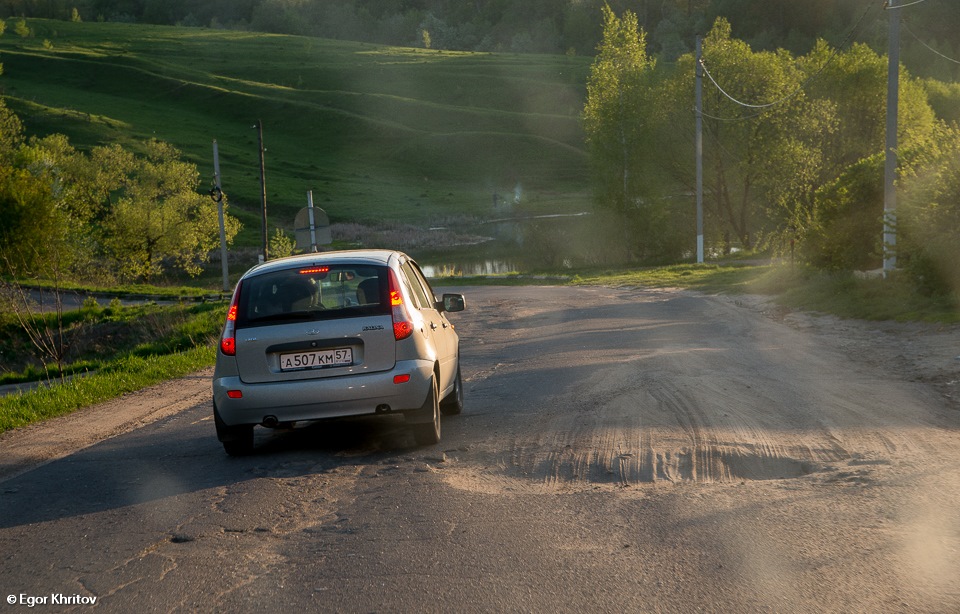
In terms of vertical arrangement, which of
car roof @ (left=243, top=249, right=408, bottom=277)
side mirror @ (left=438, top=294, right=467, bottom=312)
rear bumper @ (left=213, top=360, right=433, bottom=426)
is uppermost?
car roof @ (left=243, top=249, right=408, bottom=277)

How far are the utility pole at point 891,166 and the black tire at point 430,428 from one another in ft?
40.8

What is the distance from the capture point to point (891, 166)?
19.6 metres

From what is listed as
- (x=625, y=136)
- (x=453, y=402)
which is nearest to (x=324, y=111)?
(x=625, y=136)

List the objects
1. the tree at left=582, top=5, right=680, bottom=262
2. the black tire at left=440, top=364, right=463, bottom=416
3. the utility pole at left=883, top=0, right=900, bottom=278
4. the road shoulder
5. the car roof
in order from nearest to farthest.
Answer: the car roof, the road shoulder, the black tire at left=440, top=364, right=463, bottom=416, the utility pole at left=883, top=0, right=900, bottom=278, the tree at left=582, top=5, right=680, bottom=262

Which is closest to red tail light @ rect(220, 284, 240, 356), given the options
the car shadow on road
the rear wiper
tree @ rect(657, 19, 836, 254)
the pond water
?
the rear wiper

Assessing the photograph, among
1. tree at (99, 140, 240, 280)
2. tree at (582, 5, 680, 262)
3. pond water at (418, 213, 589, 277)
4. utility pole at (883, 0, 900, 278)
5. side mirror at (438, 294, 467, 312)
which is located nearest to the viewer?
side mirror at (438, 294, 467, 312)

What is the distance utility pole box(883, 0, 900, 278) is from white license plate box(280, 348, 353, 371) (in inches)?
513

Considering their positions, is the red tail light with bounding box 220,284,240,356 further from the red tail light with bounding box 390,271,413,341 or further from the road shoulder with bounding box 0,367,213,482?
the road shoulder with bounding box 0,367,213,482

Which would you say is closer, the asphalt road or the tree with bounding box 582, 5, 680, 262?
the asphalt road

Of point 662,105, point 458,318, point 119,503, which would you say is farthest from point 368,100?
point 119,503

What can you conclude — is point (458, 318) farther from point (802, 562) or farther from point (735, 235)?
point (735, 235)

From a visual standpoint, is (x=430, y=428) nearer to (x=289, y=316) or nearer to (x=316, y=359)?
(x=316, y=359)

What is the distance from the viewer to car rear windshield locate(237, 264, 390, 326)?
7867 mm

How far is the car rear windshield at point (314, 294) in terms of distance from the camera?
787cm
